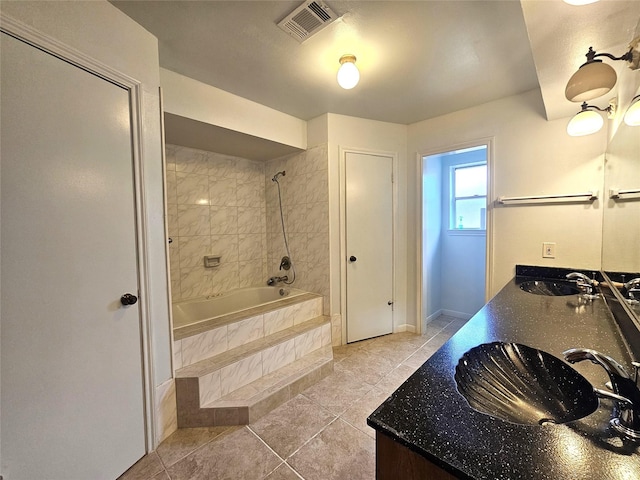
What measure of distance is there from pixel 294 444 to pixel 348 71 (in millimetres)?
2332

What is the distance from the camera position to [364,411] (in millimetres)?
1762

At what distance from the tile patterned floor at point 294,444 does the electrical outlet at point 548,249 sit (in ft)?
5.28

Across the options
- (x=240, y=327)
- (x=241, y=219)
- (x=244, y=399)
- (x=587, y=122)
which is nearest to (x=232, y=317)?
(x=240, y=327)

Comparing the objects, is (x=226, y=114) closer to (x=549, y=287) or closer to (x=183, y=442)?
(x=183, y=442)

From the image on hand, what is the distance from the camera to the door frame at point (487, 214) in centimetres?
240

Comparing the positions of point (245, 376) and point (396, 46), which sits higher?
point (396, 46)

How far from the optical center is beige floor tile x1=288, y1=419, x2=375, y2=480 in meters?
1.31

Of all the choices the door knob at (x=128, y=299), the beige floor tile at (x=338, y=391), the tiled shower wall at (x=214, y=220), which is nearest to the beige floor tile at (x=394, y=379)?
the beige floor tile at (x=338, y=391)

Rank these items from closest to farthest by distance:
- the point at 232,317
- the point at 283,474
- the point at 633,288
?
the point at 633,288 < the point at 283,474 < the point at 232,317

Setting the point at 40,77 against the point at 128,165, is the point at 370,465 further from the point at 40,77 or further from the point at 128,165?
the point at 40,77

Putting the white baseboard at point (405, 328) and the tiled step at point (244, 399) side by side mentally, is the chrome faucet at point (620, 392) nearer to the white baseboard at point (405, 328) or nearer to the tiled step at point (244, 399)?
the tiled step at point (244, 399)

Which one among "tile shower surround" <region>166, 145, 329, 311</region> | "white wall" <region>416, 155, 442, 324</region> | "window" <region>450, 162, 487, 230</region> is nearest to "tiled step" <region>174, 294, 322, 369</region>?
"tile shower surround" <region>166, 145, 329, 311</region>

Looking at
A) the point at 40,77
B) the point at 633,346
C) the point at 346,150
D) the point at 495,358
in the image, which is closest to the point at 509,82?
the point at 346,150

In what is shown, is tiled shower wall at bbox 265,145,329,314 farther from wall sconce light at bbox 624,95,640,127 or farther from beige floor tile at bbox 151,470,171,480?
wall sconce light at bbox 624,95,640,127
